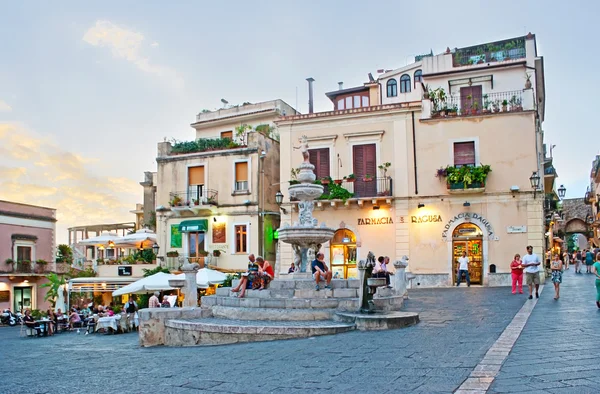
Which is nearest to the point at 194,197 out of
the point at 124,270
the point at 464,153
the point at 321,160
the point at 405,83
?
the point at 124,270

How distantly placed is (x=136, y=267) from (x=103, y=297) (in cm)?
A: 315

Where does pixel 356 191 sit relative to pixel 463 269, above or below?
above

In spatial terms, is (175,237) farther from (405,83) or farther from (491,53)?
(491,53)

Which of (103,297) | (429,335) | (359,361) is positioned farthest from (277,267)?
(359,361)

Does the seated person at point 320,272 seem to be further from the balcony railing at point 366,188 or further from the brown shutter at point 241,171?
the brown shutter at point 241,171

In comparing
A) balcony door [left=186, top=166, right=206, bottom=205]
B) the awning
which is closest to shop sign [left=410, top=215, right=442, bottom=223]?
the awning

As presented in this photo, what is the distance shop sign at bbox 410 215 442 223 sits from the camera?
26.1m

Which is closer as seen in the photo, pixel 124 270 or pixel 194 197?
pixel 124 270

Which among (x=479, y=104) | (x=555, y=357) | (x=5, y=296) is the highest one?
(x=479, y=104)

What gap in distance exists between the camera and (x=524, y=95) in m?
25.2

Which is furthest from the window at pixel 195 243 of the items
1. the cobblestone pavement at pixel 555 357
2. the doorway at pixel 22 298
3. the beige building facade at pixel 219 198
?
the cobblestone pavement at pixel 555 357

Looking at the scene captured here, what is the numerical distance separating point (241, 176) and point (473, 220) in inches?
470

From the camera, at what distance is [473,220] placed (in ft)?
83.5

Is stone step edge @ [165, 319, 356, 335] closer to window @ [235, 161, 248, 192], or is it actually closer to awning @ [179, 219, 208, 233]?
window @ [235, 161, 248, 192]
